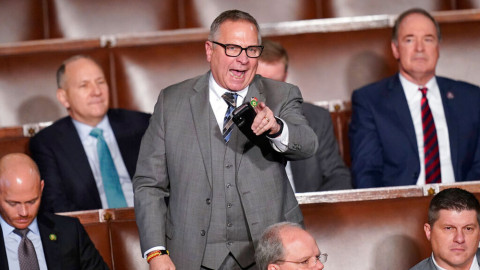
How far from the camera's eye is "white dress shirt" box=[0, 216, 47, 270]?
1851mm

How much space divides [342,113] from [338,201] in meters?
0.73

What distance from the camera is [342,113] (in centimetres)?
266

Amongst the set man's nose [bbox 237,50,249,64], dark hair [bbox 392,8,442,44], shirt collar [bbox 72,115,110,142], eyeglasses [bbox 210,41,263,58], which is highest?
dark hair [bbox 392,8,442,44]

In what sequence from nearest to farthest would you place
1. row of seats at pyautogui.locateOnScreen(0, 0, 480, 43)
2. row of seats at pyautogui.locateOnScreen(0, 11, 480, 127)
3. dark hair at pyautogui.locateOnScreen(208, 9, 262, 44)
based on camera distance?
dark hair at pyautogui.locateOnScreen(208, 9, 262, 44)
row of seats at pyautogui.locateOnScreen(0, 11, 480, 127)
row of seats at pyautogui.locateOnScreen(0, 0, 480, 43)

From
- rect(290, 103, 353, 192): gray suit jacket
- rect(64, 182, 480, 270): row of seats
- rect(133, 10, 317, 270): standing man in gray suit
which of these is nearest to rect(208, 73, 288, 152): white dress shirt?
rect(133, 10, 317, 270): standing man in gray suit

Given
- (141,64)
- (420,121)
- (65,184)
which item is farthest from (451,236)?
(141,64)

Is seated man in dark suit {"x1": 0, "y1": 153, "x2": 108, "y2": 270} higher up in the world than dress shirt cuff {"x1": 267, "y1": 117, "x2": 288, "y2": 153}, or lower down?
lower down

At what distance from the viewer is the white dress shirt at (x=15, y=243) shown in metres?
1.85

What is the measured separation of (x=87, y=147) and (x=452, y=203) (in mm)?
1214

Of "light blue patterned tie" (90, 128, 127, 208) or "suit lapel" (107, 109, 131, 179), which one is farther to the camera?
"suit lapel" (107, 109, 131, 179)

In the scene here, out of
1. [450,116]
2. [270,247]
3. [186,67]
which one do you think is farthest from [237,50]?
[186,67]

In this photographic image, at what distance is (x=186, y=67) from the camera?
9.20 ft

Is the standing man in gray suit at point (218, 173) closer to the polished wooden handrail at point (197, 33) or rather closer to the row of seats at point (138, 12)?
the polished wooden handrail at point (197, 33)

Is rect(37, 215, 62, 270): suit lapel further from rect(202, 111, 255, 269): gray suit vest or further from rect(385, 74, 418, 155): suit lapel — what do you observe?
rect(385, 74, 418, 155): suit lapel
